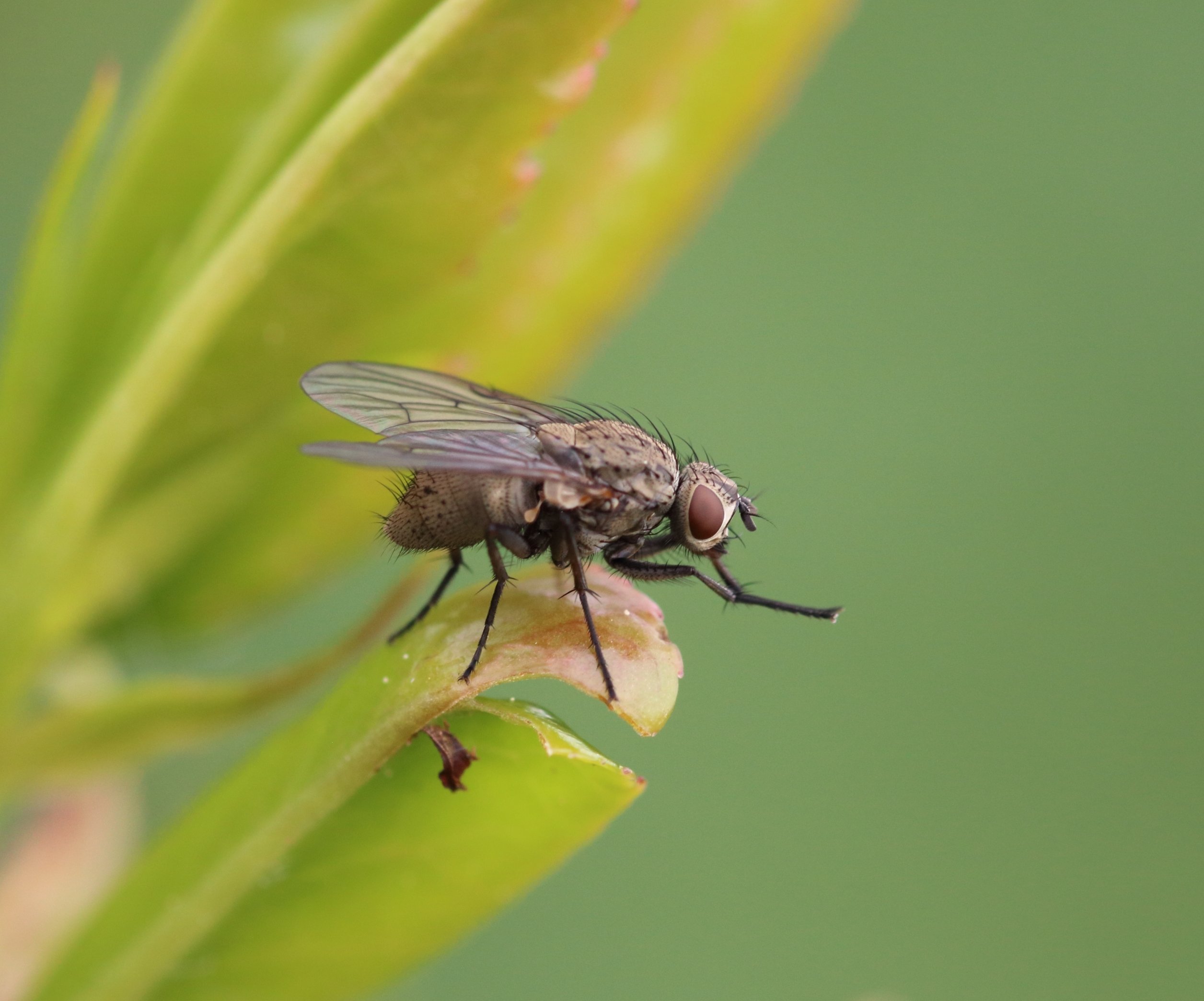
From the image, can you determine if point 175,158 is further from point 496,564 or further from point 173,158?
point 496,564

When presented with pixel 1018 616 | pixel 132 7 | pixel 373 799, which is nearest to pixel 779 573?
pixel 1018 616

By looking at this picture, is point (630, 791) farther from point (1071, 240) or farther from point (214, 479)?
point (1071, 240)

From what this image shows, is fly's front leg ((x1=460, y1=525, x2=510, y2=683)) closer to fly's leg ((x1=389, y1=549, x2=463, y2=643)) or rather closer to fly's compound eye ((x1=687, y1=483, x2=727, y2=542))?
fly's leg ((x1=389, y1=549, x2=463, y2=643))

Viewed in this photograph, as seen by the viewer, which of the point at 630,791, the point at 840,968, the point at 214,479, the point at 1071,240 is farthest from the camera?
the point at 1071,240

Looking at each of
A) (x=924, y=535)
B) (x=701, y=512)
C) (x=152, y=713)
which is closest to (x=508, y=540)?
(x=701, y=512)

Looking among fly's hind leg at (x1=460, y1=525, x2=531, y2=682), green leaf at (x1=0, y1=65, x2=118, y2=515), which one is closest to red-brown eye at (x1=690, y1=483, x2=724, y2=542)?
fly's hind leg at (x1=460, y1=525, x2=531, y2=682)
